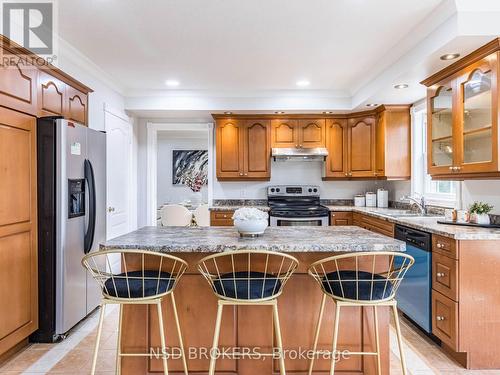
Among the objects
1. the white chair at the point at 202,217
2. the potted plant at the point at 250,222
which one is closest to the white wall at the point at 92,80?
the white chair at the point at 202,217

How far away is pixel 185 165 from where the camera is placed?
765 centimetres

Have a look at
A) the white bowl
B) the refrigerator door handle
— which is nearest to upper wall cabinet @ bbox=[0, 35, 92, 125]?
the refrigerator door handle

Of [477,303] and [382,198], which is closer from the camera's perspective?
[477,303]

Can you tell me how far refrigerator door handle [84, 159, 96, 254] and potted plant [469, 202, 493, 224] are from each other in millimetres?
3263

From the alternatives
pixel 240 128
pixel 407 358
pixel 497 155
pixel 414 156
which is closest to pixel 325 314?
pixel 407 358

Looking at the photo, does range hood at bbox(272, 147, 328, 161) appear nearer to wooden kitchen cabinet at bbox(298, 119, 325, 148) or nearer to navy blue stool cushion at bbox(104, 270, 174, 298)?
wooden kitchen cabinet at bbox(298, 119, 325, 148)

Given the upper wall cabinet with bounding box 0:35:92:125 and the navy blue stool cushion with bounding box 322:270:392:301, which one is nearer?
the navy blue stool cushion with bounding box 322:270:392:301

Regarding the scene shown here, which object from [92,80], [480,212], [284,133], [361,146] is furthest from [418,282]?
[92,80]

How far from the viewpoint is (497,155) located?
7.75 ft

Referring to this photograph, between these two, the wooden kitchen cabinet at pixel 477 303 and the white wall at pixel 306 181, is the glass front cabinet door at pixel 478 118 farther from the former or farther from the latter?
the white wall at pixel 306 181

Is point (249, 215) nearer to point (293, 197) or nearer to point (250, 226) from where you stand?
point (250, 226)

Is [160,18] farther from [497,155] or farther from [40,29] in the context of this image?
[497,155]

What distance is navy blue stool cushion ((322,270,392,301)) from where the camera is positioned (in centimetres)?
175

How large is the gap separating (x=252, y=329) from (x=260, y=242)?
0.55 meters
